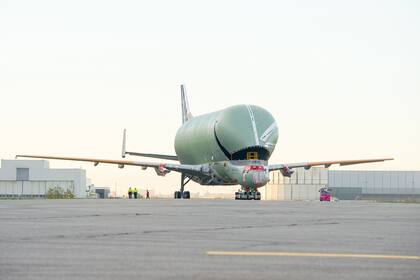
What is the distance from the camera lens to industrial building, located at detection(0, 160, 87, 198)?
15425 centimetres

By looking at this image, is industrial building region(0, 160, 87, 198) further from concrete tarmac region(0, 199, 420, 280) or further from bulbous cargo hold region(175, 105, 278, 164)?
concrete tarmac region(0, 199, 420, 280)

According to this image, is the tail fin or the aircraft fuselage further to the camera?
the tail fin

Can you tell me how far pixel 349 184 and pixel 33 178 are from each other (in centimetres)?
6463

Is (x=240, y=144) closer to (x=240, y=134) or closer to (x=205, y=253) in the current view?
(x=240, y=134)

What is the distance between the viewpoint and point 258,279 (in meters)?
5.16

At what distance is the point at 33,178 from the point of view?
514ft

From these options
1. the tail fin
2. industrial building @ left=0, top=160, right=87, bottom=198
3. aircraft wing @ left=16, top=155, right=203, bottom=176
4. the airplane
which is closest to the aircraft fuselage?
the airplane

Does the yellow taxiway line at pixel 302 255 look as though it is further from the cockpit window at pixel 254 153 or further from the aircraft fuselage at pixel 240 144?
the cockpit window at pixel 254 153

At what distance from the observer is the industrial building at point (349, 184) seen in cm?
12406

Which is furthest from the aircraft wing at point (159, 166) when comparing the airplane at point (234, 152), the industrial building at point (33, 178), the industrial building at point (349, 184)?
the industrial building at point (33, 178)

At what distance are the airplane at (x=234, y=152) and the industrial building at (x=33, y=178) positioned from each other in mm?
99762

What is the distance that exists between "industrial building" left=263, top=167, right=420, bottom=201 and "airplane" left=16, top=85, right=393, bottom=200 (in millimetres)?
67859

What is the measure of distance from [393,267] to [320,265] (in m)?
0.54

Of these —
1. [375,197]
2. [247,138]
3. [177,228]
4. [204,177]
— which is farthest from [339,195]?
[177,228]
